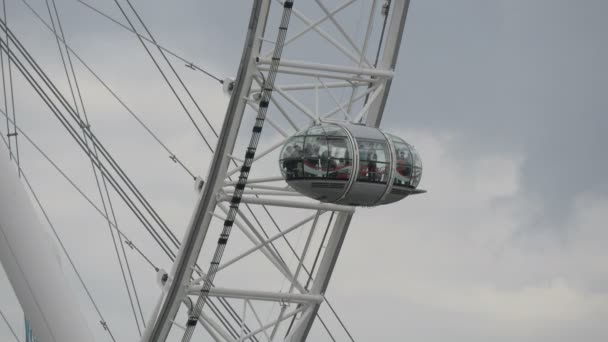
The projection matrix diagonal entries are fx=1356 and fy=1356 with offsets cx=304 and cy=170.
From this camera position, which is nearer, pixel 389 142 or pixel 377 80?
pixel 389 142

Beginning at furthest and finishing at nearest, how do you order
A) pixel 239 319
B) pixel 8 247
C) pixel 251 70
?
pixel 239 319, pixel 251 70, pixel 8 247

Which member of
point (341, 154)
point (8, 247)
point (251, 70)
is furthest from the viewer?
point (251, 70)

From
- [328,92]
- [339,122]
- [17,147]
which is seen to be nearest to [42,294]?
[17,147]

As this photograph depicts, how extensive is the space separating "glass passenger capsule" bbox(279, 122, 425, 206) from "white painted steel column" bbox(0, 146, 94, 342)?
653 cm

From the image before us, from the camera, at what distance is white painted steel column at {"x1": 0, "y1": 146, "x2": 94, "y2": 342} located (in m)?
19.4

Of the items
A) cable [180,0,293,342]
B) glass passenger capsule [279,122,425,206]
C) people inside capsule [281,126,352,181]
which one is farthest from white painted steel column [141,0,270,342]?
people inside capsule [281,126,352,181]

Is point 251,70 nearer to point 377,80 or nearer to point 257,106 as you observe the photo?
point 257,106

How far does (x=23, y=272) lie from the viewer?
19531 mm

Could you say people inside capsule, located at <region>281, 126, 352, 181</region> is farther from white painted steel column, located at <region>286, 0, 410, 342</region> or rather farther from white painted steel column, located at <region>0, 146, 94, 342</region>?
white painted steel column, located at <region>0, 146, 94, 342</region>

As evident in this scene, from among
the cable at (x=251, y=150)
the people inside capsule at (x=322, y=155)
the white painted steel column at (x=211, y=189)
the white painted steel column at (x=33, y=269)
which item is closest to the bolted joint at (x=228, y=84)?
the white painted steel column at (x=211, y=189)

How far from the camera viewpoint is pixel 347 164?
24.8 m

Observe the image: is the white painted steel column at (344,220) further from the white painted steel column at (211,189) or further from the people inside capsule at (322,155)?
the people inside capsule at (322,155)

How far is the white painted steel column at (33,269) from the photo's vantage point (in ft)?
63.7

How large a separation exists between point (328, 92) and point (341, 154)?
3454mm
